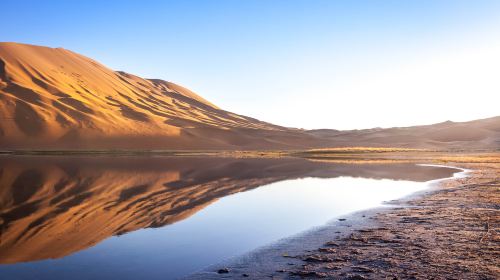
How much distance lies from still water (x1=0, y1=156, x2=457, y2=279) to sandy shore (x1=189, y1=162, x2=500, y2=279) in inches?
40.7

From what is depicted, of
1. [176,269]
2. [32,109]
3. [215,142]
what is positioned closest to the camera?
[176,269]

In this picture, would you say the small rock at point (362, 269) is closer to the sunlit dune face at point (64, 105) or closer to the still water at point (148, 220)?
the still water at point (148, 220)

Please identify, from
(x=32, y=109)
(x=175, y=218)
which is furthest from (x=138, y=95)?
(x=175, y=218)

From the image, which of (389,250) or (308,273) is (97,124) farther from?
(308,273)

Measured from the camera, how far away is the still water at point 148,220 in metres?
9.12

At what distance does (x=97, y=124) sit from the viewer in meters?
96.3

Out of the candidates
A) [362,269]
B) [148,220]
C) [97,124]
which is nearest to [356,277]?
[362,269]

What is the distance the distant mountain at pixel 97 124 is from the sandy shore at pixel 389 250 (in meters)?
79.7

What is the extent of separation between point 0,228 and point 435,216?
14271mm

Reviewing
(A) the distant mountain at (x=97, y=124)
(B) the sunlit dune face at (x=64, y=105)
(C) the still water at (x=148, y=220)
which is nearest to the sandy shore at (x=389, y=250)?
(C) the still water at (x=148, y=220)

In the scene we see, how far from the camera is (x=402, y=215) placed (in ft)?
49.2

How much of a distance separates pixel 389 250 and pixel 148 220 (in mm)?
8258

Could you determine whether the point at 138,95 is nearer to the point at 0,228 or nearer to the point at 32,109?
the point at 32,109

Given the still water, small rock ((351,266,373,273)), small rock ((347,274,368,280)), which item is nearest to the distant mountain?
the still water
